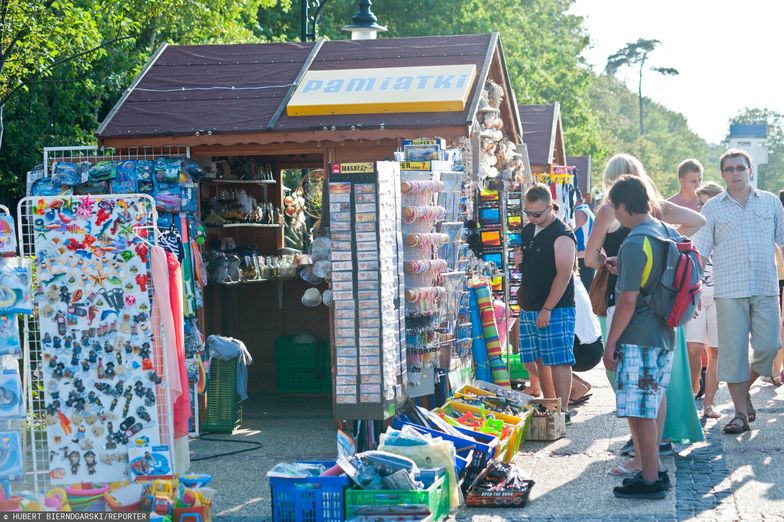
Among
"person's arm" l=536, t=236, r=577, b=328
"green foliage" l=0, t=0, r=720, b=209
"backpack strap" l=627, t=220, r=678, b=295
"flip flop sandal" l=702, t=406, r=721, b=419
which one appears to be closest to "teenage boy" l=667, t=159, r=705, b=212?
"person's arm" l=536, t=236, r=577, b=328

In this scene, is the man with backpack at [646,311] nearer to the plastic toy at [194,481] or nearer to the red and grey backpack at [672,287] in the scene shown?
the red and grey backpack at [672,287]

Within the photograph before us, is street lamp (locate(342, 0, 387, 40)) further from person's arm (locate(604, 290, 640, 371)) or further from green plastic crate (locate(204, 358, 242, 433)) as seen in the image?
person's arm (locate(604, 290, 640, 371))

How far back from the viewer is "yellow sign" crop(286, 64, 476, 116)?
898 centimetres

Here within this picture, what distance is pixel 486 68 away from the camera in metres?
9.56

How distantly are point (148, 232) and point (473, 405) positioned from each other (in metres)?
2.87

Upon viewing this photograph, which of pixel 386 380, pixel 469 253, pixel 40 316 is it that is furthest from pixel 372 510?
pixel 469 253

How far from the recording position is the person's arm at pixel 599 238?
739 centimetres

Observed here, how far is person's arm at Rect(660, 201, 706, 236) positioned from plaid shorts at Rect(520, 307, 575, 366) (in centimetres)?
129

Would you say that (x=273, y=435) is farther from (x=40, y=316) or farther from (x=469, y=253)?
(x=40, y=316)

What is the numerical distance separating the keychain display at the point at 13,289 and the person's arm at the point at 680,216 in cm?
417

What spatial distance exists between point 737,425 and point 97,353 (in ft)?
15.4

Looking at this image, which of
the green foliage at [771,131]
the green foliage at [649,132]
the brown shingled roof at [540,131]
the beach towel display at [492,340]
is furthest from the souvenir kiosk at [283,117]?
the green foliage at [771,131]

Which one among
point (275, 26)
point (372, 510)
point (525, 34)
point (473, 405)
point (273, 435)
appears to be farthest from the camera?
point (525, 34)

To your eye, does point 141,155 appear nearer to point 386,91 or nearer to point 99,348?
point 386,91
